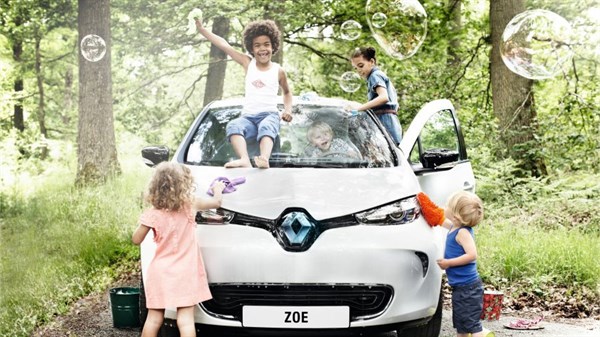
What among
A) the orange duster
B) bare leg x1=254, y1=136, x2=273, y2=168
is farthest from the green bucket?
the orange duster

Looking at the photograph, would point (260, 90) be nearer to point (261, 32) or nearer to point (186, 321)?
point (261, 32)

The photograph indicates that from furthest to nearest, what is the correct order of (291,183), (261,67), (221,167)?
(261,67) → (221,167) → (291,183)

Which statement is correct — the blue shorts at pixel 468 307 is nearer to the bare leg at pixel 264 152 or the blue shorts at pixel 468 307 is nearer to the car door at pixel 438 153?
the car door at pixel 438 153

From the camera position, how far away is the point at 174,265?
14.3ft

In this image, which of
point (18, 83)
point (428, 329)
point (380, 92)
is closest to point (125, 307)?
point (428, 329)

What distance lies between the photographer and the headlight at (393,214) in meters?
4.40

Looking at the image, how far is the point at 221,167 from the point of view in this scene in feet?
16.7

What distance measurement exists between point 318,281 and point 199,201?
78 cm

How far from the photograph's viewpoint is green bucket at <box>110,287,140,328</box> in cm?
567

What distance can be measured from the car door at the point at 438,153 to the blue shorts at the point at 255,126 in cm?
93

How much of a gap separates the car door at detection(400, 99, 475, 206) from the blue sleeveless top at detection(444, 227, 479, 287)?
3.20ft

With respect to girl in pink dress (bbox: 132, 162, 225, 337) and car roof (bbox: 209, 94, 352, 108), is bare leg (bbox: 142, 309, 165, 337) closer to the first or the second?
girl in pink dress (bbox: 132, 162, 225, 337)

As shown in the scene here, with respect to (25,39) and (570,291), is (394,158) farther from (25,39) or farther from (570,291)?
(25,39)

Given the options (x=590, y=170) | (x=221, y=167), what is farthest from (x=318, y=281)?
(x=590, y=170)
